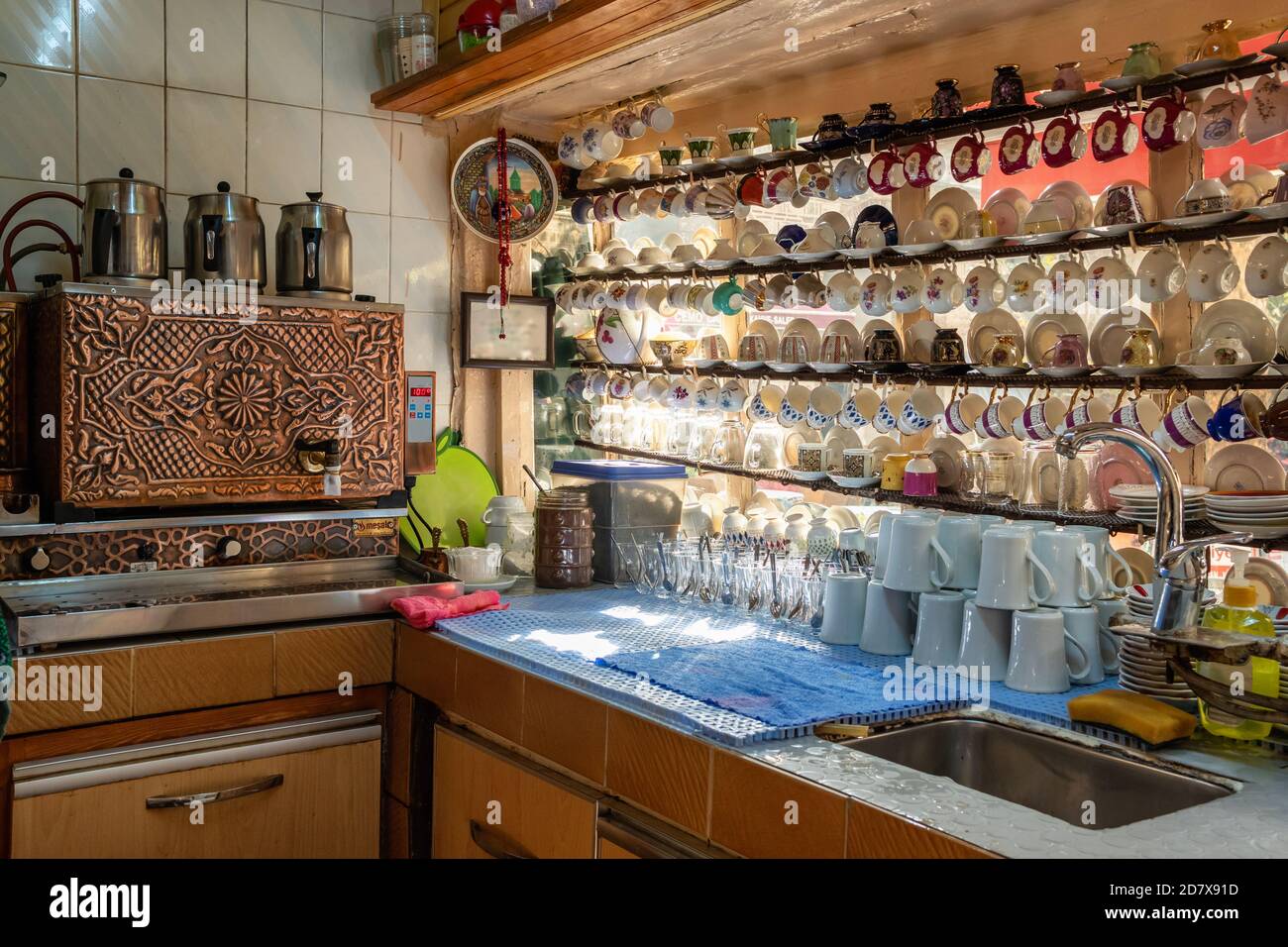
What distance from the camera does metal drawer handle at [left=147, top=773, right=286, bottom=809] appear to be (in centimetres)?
251

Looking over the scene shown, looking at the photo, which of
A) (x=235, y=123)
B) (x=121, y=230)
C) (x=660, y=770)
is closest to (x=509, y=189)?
(x=235, y=123)

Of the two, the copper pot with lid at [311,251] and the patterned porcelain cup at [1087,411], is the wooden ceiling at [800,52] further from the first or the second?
the patterned porcelain cup at [1087,411]

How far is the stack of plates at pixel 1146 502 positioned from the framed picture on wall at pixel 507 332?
191cm

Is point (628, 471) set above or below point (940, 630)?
A: above

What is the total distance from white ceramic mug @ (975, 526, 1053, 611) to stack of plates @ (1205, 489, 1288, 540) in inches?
12.2

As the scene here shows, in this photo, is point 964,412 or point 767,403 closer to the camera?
point 964,412

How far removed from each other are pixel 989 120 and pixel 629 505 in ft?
4.47

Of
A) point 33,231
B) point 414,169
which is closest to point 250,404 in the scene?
point 33,231

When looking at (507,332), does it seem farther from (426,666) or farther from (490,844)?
(490,844)

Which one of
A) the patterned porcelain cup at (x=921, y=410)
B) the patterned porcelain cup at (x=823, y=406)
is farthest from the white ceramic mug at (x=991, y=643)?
the patterned porcelain cup at (x=823, y=406)

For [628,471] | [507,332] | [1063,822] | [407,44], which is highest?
[407,44]

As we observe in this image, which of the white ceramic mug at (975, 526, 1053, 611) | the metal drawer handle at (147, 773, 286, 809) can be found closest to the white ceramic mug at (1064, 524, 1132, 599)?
the white ceramic mug at (975, 526, 1053, 611)

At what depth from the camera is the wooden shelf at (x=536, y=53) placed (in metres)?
2.42

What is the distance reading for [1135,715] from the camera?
1804 mm
